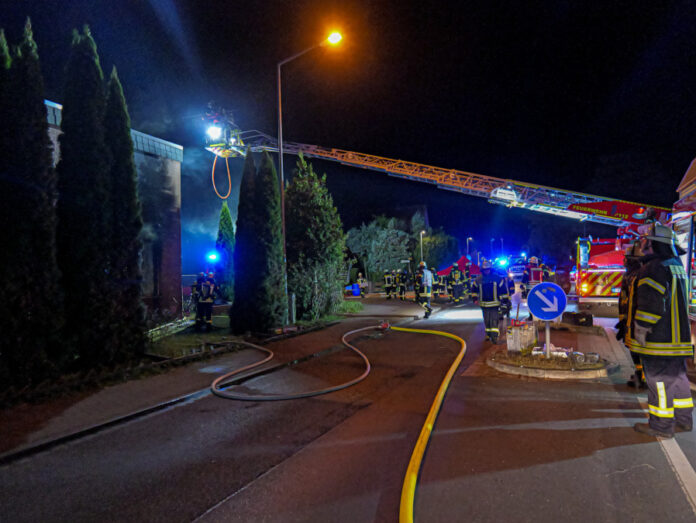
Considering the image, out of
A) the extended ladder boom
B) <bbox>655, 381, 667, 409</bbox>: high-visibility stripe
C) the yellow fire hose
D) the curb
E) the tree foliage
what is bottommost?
the yellow fire hose

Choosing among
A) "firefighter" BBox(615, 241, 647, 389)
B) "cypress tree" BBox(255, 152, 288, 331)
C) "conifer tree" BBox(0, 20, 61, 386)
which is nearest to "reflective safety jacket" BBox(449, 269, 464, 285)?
"cypress tree" BBox(255, 152, 288, 331)

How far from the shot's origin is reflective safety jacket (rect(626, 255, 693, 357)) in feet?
13.6

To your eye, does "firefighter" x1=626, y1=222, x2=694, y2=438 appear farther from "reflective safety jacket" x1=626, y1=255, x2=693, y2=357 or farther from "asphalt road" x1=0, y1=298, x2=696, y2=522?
"asphalt road" x1=0, y1=298, x2=696, y2=522

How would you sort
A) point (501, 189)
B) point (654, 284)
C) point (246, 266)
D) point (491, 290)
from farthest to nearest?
point (501, 189) < point (246, 266) < point (491, 290) < point (654, 284)

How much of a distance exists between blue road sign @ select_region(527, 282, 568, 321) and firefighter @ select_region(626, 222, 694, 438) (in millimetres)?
2344

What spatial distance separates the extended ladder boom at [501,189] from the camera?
15312 mm

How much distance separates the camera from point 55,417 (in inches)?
198

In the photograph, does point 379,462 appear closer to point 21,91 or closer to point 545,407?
point 545,407

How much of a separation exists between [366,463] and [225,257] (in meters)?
18.4

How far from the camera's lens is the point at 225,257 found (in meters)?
21.0

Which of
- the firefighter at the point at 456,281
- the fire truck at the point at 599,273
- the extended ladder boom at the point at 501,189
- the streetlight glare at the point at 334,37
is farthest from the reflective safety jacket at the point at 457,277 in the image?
the streetlight glare at the point at 334,37

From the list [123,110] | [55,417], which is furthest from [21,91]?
[55,417]

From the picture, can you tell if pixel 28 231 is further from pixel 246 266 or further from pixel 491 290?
pixel 491 290

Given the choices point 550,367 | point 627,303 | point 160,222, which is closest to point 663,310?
point 627,303
